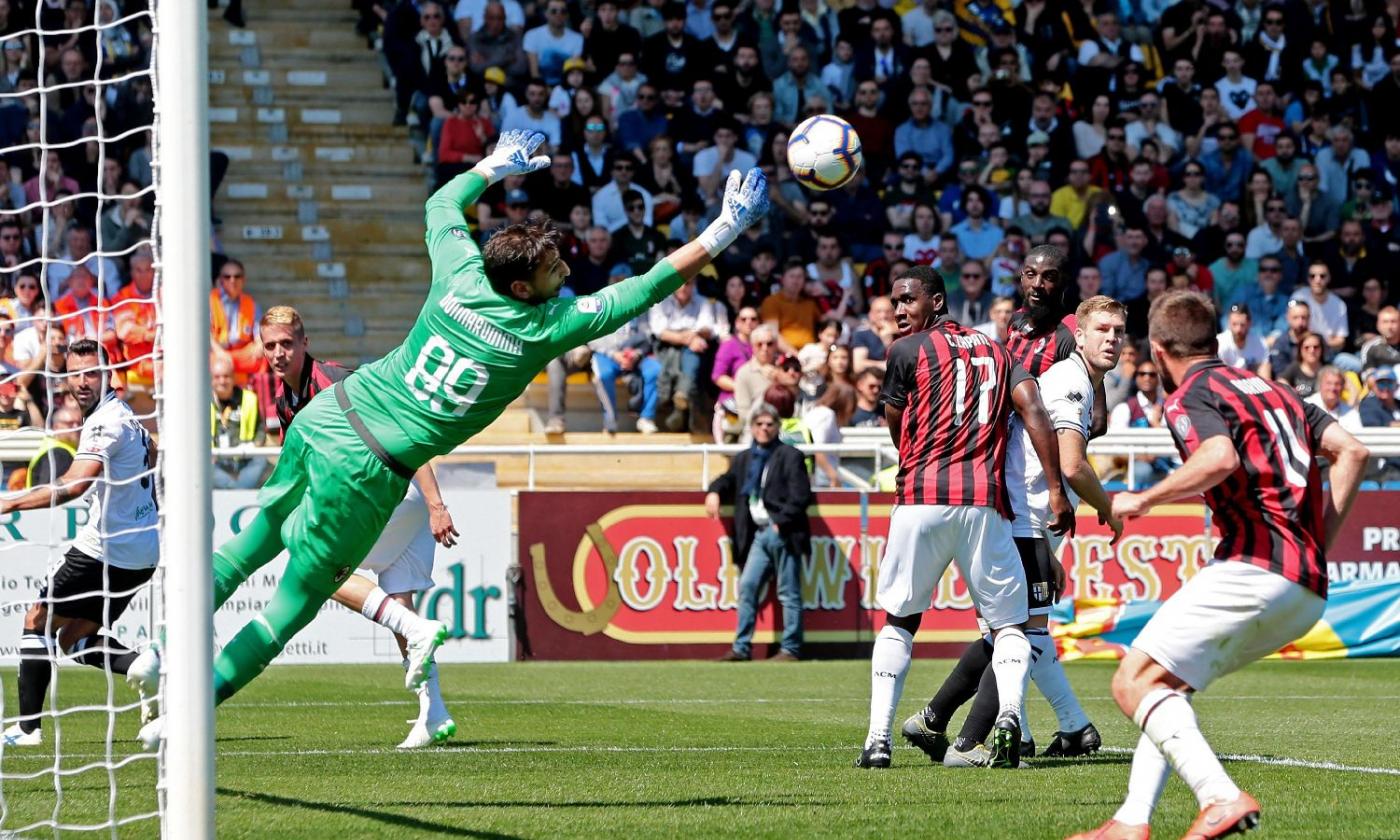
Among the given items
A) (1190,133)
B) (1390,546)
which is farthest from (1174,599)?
(1190,133)

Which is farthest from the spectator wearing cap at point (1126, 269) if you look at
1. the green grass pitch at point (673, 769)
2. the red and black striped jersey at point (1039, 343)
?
the red and black striped jersey at point (1039, 343)

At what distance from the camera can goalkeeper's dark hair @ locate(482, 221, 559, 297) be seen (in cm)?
738

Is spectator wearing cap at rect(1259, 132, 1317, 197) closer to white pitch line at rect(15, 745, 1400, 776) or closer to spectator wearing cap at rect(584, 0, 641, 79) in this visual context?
spectator wearing cap at rect(584, 0, 641, 79)

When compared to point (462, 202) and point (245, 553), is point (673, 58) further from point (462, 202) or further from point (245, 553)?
point (245, 553)

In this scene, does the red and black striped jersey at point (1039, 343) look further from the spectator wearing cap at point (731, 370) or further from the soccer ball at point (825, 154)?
the spectator wearing cap at point (731, 370)

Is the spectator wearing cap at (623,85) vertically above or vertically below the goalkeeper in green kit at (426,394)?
above

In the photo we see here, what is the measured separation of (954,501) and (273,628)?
118 inches

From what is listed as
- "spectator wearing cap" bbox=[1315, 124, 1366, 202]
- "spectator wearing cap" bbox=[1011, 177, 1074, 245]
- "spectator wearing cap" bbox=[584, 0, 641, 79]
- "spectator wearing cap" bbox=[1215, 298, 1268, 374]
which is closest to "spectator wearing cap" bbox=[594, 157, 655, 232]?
"spectator wearing cap" bbox=[584, 0, 641, 79]

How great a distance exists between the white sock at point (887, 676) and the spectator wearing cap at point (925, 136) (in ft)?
47.4

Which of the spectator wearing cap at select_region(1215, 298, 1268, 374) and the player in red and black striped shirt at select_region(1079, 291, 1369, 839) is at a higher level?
the spectator wearing cap at select_region(1215, 298, 1268, 374)

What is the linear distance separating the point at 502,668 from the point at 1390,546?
26.0ft

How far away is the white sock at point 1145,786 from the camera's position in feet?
19.5

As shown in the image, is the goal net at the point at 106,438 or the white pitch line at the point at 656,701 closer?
the goal net at the point at 106,438

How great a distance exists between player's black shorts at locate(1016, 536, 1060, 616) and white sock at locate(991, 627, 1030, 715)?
498 mm
